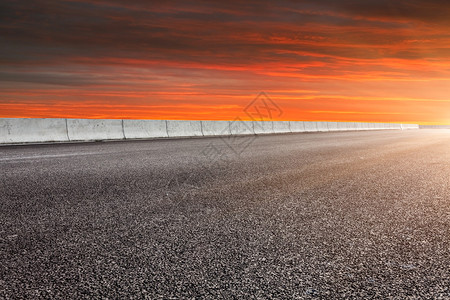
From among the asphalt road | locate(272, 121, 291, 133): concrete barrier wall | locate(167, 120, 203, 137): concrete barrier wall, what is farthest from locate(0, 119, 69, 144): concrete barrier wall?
locate(272, 121, 291, 133): concrete barrier wall

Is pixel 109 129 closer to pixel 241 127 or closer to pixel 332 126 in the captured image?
pixel 241 127

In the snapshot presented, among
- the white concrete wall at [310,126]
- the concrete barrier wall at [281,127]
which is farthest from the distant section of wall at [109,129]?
the white concrete wall at [310,126]

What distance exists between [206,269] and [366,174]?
18.6 feet

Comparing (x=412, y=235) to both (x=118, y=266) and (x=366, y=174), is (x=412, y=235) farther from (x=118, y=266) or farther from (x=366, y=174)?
(x=366, y=174)

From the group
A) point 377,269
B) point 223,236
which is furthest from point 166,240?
point 377,269

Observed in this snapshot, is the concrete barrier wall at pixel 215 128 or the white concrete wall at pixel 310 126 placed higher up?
the concrete barrier wall at pixel 215 128

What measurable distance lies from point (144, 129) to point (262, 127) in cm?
1115

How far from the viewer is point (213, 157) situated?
11227 mm

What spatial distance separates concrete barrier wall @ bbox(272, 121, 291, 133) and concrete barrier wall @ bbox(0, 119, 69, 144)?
16.7 metres

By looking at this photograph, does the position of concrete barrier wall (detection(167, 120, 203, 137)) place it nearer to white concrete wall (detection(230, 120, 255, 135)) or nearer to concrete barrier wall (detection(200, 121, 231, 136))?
concrete barrier wall (detection(200, 121, 231, 136))

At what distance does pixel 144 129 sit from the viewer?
2059 cm

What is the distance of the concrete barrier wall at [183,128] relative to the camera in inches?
867

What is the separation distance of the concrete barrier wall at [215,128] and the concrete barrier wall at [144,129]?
3.15 meters

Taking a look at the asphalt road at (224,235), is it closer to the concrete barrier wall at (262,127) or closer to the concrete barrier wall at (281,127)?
the concrete barrier wall at (262,127)
